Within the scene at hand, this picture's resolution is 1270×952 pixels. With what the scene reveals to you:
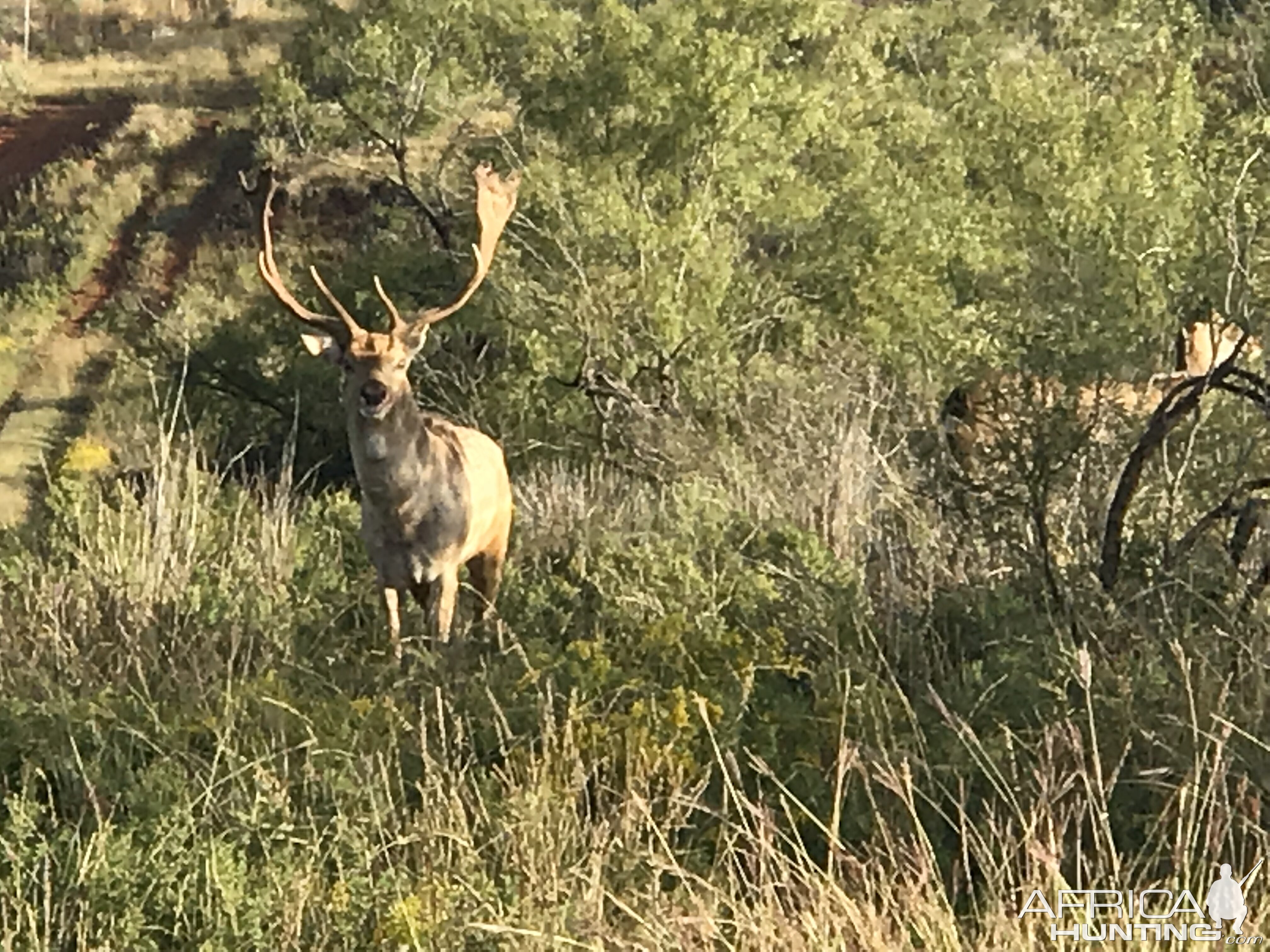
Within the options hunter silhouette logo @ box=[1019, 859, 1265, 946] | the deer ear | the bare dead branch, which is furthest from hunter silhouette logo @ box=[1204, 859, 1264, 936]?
the deer ear

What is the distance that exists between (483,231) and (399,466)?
50.3 inches

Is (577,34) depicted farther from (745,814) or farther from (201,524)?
(745,814)

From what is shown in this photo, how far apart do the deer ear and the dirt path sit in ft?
13.0

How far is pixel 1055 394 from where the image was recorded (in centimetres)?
640

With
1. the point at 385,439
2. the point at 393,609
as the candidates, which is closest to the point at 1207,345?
the point at 385,439

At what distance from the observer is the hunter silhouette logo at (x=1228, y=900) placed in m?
3.95

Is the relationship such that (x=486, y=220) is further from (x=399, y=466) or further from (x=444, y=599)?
(x=444, y=599)

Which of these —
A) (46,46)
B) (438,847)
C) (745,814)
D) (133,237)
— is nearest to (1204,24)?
(745,814)

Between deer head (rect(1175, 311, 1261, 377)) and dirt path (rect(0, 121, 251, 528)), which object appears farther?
dirt path (rect(0, 121, 251, 528))

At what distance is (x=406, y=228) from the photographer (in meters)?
17.2

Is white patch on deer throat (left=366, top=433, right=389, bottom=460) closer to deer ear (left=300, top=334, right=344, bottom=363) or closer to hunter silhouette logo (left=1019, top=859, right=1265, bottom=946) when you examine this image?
deer ear (left=300, top=334, right=344, bottom=363)

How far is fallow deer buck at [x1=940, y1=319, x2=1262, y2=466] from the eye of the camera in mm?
6336

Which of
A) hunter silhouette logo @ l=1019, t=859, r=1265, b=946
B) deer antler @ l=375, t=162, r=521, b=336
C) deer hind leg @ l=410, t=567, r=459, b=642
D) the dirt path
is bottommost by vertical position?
the dirt path

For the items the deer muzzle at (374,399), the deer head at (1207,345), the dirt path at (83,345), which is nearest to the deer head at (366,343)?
the deer muzzle at (374,399)
